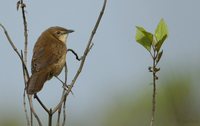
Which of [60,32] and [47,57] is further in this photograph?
[60,32]

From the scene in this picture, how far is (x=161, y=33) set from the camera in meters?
4.41

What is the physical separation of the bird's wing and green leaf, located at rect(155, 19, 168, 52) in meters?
1.71

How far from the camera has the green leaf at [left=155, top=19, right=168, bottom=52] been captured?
14.2 feet

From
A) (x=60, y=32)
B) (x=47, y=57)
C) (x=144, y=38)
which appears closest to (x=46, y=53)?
(x=47, y=57)

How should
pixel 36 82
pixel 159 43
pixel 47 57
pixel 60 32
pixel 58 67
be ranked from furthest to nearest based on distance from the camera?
1. pixel 60 32
2. pixel 47 57
3. pixel 58 67
4. pixel 36 82
5. pixel 159 43

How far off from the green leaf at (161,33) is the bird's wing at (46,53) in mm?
1714

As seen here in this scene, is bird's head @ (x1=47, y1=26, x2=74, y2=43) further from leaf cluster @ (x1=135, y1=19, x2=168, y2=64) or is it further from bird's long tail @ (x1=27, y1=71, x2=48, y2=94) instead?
leaf cluster @ (x1=135, y1=19, x2=168, y2=64)

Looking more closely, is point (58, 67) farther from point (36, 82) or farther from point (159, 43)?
point (159, 43)

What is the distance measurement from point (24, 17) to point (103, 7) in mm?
492

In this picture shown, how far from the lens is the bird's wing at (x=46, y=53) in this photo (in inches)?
236

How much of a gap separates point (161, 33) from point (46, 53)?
204cm

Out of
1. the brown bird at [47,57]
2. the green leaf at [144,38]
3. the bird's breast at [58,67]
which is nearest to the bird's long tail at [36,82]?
the brown bird at [47,57]

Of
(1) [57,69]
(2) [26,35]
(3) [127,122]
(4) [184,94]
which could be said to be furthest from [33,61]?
(4) [184,94]

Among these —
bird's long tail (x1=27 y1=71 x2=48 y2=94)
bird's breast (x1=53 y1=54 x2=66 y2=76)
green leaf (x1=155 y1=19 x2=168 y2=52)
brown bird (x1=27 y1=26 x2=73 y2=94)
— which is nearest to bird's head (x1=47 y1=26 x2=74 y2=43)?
brown bird (x1=27 y1=26 x2=73 y2=94)
